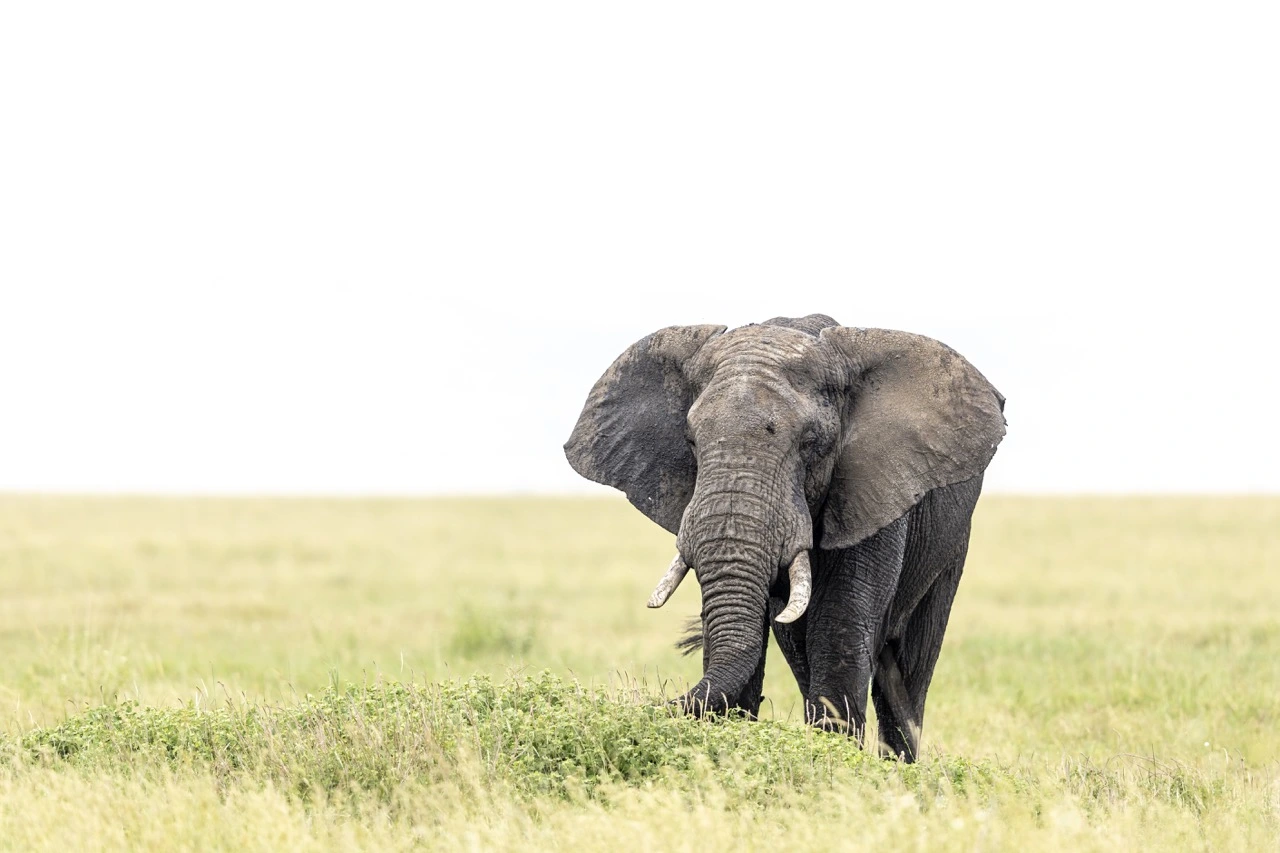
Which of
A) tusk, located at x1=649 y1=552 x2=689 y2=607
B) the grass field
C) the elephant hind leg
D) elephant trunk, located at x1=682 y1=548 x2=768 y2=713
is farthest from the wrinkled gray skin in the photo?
the elephant hind leg

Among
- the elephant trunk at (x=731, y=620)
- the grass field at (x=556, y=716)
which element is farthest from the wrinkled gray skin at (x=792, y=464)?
the grass field at (x=556, y=716)

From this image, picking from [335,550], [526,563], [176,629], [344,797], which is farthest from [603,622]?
[344,797]

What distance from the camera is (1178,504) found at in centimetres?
4872

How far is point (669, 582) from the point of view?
301 inches

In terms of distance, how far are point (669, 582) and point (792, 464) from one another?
2.76 ft

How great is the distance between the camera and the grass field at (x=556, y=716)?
6.54 m

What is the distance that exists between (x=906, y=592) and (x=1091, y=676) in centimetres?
701

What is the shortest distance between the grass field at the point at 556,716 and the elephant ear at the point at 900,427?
1.17 meters

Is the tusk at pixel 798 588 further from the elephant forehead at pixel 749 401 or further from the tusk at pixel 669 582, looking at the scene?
the elephant forehead at pixel 749 401

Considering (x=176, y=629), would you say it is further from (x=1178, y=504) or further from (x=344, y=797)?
(x=1178, y=504)

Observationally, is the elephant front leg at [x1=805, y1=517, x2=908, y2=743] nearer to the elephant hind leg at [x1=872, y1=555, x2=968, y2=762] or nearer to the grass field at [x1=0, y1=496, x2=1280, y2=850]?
the grass field at [x1=0, y1=496, x2=1280, y2=850]

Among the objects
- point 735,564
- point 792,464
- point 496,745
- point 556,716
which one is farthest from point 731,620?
point 496,745

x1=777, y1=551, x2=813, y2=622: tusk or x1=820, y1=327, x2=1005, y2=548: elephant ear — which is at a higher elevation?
x1=820, y1=327, x2=1005, y2=548: elephant ear

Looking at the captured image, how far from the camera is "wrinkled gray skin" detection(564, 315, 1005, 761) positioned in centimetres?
748
